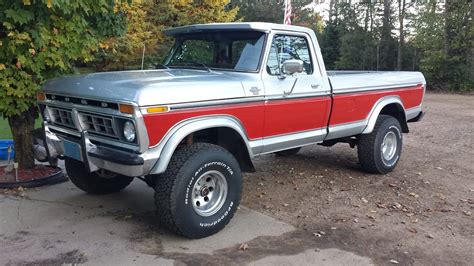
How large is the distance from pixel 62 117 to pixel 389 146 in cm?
465

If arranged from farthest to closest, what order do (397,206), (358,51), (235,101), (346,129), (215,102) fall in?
(358,51) → (346,129) → (397,206) → (235,101) → (215,102)

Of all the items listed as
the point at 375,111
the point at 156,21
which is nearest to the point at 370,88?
the point at 375,111

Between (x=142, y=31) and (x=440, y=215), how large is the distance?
11.1 metres

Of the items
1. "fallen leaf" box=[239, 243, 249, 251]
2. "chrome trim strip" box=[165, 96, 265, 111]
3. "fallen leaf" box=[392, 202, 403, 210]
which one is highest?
"chrome trim strip" box=[165, 96, 265, 111]

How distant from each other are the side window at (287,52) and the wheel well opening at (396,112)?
1911 millimetres

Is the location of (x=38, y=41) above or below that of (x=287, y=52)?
above

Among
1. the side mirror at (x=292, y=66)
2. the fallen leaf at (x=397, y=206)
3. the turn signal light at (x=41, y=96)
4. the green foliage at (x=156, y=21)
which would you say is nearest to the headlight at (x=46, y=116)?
the turn signal light at (x=41, y=96)

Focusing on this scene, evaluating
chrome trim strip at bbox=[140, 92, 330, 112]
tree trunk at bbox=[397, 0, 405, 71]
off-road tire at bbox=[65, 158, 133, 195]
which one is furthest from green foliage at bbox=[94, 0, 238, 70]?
tree trunk at bbox=[397, 0, 405, 71]

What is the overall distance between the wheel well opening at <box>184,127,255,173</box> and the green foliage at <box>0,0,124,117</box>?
2049 mm

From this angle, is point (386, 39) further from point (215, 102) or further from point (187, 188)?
point (187, 188)

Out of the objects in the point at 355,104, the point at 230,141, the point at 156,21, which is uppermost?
the point at 156,21

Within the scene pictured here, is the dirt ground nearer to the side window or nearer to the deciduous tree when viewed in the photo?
the side window

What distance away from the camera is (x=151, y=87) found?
12.8ft

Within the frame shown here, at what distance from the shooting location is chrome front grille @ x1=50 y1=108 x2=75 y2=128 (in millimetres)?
4559
